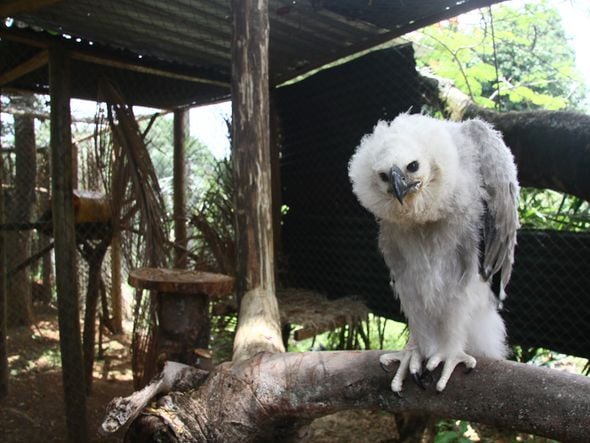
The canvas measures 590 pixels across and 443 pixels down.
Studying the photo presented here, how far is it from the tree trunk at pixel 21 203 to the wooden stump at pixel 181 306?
4.15 meters

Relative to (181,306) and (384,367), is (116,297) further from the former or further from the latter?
(384,367)

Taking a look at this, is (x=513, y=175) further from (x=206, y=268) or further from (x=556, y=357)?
(x=556, y=357)

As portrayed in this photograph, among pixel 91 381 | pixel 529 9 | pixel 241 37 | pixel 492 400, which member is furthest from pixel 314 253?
pixel 529 9

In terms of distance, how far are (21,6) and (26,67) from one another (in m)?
0.97

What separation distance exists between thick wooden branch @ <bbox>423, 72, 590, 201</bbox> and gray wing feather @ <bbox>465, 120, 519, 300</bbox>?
56.9 inches

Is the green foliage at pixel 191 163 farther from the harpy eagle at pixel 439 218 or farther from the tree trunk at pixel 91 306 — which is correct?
the harpy eagle at pixel 439 218

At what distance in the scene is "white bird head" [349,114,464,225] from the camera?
1881 mm

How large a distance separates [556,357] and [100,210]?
450 cm

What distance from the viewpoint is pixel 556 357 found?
4805 mm

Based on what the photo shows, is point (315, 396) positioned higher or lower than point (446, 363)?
lower

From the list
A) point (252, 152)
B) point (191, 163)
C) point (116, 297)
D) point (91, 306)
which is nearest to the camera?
point (252, 152)

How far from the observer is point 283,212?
17.6 ft

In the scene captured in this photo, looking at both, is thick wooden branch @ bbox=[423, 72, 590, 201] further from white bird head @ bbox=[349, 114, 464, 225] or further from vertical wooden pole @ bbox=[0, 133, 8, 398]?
vertical wooden pole @ bbox=[0, 133, 8, 398]

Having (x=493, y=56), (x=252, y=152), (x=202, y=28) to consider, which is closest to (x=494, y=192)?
(x=252, y=152)
